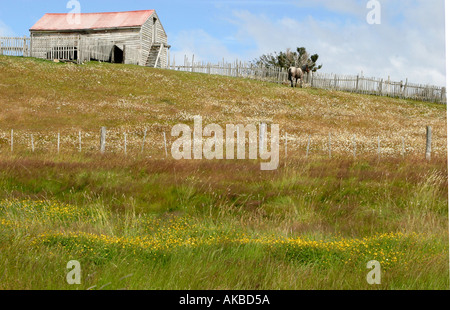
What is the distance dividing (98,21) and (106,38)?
2.95m

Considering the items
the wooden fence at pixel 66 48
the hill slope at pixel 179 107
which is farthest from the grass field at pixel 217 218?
the wooden fence at pixel 66 48

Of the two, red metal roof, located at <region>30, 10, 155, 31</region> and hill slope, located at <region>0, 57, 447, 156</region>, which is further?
red metal roof, located at <region>30, 10, 155, 31</region>

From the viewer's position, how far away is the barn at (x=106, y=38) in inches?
1927

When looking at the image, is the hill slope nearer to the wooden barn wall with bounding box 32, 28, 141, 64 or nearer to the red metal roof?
the wooden barn wall with bounding box 32, 28, 141, 64

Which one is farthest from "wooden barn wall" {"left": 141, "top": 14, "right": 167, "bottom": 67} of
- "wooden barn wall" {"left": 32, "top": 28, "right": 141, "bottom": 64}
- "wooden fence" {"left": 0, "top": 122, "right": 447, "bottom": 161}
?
"wooden fence" {"left": 0, "top": 122, "right": 447, "bottom": 161}

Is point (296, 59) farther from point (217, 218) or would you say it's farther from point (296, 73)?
point (217, 218)

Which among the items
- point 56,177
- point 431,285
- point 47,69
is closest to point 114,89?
point 47,69

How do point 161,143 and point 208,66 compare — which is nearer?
point 161,143

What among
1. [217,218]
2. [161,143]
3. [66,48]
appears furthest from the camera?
[66,48]

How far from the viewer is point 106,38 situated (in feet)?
172

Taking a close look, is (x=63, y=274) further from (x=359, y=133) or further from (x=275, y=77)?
(x=275, y=77)

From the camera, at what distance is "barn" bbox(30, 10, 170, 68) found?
4894cm

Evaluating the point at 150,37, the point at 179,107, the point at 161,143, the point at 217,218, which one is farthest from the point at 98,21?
the point at 217,218

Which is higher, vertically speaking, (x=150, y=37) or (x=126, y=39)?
(x=150, y=37)
